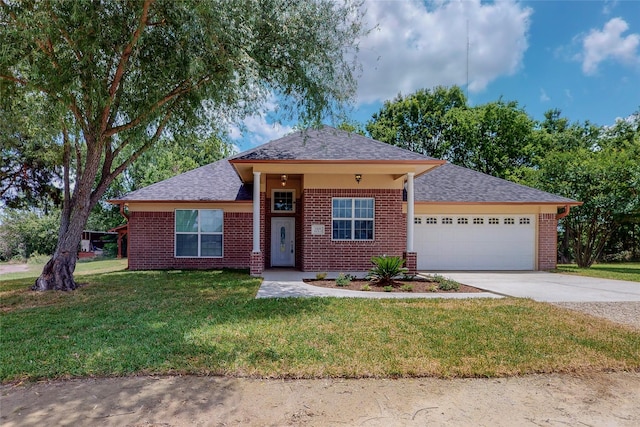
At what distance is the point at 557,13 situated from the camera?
12164mm

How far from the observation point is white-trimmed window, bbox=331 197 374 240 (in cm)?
1198

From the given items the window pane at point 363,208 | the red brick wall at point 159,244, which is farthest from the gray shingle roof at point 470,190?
the red brick wall at point 159,244

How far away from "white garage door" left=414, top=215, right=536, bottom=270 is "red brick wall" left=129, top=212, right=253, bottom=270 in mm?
6896

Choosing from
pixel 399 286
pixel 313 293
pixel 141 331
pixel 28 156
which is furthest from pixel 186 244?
pixel 28 156

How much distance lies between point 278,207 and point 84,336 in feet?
29.9

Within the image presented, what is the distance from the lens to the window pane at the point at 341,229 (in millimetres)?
11969

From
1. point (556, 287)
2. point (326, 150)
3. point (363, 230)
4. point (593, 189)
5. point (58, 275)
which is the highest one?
point (326, 150)

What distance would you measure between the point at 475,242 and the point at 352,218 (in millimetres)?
5023

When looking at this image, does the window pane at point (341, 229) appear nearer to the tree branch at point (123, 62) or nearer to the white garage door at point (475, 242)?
the white garage door at point (475, 242)

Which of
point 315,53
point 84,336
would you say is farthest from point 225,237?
point 84,336

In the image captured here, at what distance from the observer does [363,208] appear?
476 inches

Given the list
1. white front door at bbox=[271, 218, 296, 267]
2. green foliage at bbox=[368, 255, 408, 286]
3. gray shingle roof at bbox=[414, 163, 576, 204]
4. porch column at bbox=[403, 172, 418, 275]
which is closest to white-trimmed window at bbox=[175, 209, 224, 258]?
white front door at bbox=[271, 218, 296, 267]

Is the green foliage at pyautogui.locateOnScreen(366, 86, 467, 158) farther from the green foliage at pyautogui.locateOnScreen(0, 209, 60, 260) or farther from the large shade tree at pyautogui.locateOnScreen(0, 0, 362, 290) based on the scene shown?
the green foliage at pyautogui.locateOnScreen(0, 209, 60, 260)

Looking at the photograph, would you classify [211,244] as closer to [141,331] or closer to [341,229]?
[341,229]
